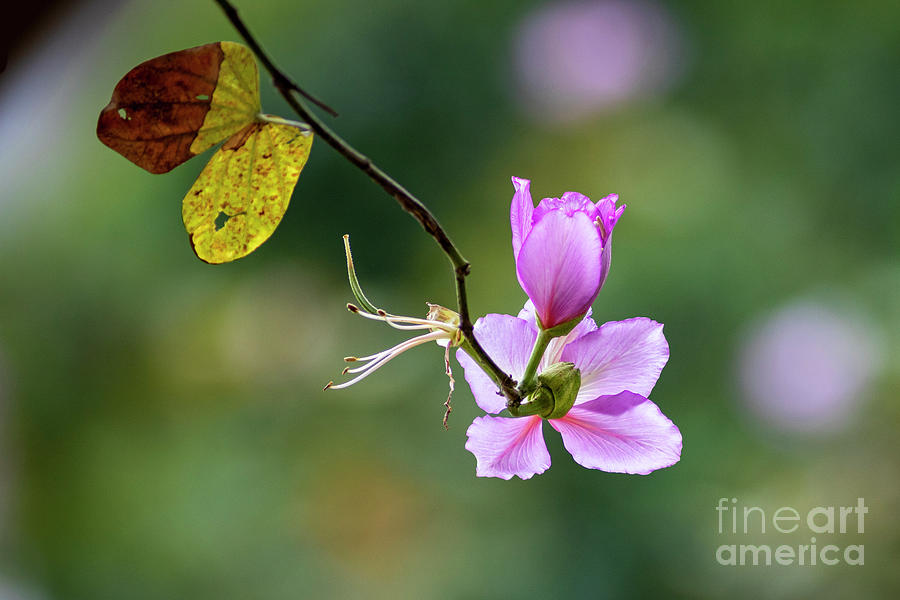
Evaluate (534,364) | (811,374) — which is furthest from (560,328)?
(811,374)

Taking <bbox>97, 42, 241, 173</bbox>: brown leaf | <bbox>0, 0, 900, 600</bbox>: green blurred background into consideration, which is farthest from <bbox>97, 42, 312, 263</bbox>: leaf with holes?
<bbox>0, 0, 900, 600</bbox>: green blurred background

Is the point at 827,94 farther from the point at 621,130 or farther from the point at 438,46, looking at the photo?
the point at 438,46

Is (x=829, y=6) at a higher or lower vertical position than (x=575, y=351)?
higher

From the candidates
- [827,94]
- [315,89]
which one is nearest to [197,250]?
[315,89]

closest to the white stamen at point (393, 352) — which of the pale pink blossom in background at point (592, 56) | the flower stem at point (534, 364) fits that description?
the flower stem at point (534, 364)

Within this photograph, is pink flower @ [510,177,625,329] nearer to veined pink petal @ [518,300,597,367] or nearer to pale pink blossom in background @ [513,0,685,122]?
veined pink petal @ [518,300,597,367]

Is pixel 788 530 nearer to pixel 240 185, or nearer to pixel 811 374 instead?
pixel 811 374
